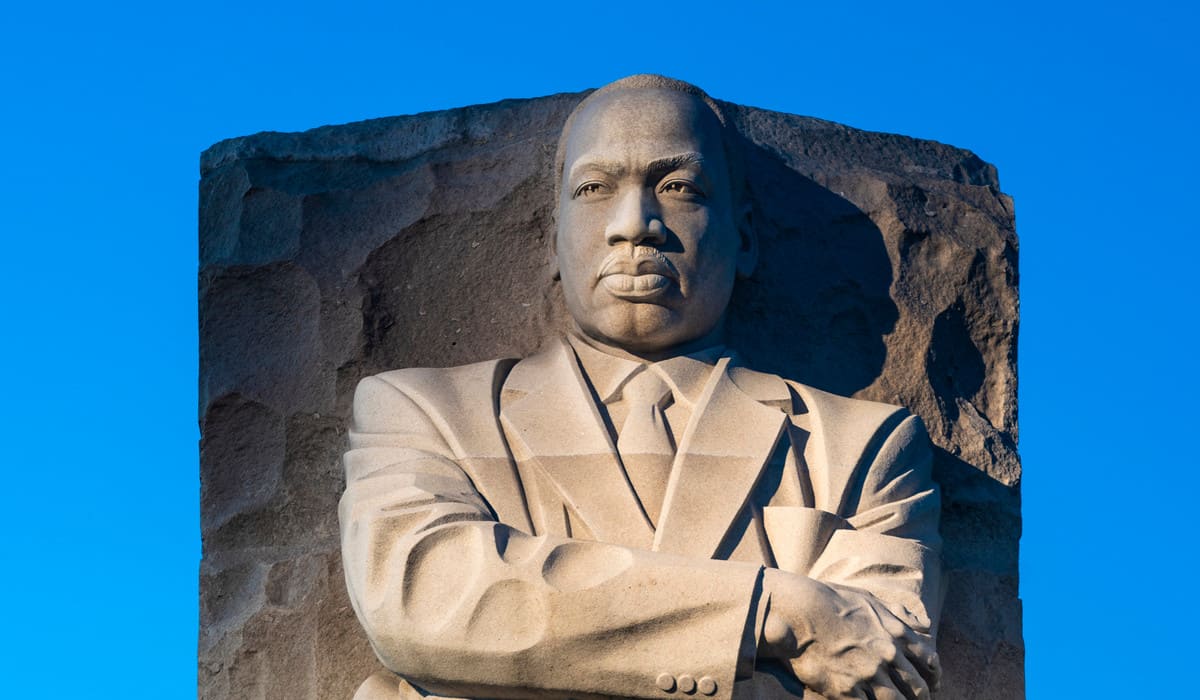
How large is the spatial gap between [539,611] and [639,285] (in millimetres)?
1326

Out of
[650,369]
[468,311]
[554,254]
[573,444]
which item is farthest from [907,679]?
[468,311]

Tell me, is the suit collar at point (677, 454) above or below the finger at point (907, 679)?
above

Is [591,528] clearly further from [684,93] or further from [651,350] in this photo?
[684,93]

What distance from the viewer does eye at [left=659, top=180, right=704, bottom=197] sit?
8.34 metres

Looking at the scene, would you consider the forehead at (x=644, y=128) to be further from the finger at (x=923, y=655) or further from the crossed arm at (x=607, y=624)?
the finger at (x=923, y=655)

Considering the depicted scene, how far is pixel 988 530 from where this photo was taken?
8820 millimetres

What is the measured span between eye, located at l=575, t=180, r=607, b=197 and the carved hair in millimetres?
323

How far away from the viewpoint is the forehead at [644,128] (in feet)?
27.4

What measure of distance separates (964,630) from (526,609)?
6.33 feet

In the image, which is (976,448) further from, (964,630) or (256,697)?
(256,697)

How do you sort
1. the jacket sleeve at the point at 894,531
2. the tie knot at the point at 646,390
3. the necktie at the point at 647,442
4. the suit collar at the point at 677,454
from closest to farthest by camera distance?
the jacket sleeve at the point at 894,531 < the suit collar at the point at 677,454 < the necktie at the point at 647,442 < the tie knot at the point at 646,390

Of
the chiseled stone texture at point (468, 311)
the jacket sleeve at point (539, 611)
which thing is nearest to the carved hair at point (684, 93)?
the chiseled stone texture at point (468, 311)

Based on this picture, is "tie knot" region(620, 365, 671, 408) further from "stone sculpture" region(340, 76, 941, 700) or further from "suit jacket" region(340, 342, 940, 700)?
"suit jacket" region(340, 342, 940, 700)

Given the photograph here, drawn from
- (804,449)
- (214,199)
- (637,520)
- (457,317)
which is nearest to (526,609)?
(637,520)
